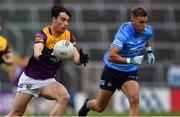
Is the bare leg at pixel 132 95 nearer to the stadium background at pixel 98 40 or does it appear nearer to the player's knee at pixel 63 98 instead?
the player's knee at pixel 63 98

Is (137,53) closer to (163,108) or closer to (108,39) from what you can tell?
(163,108)

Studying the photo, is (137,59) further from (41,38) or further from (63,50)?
(41,38)

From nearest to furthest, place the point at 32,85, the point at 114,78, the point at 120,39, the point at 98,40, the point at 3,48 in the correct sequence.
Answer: the point at 32,85
the point at 120,39
the point at 114,78
the point at 3,48
the point at 98,40

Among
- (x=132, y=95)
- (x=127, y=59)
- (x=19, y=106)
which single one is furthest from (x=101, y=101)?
(x=19, y=106)

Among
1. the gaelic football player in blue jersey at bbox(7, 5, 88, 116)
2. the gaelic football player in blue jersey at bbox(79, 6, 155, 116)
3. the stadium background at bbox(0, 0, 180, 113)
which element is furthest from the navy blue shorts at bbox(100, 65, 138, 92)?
the stadium background at bbox(0, 0, 180, 113)

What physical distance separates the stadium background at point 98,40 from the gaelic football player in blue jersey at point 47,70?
38.8 ft

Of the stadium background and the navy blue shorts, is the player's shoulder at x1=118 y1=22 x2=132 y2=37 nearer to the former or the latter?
the navy blue shorts

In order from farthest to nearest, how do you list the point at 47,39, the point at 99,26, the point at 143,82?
the point at 99,26
the point at 143,82
the point at 47,39

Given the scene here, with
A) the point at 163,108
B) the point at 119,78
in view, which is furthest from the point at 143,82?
the point at 119,78

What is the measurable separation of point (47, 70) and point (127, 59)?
1.37m

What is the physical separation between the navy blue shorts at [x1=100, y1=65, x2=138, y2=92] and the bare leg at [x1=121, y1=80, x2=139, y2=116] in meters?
0.15

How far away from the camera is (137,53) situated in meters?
13.1

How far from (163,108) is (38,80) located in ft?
46.5

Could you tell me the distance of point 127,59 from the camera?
→ 12570mm
